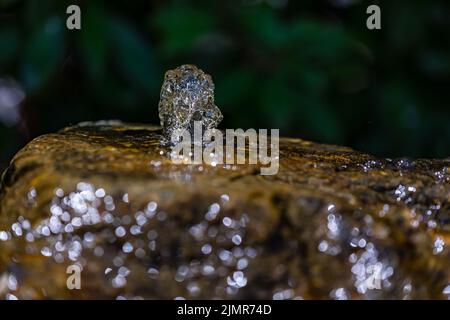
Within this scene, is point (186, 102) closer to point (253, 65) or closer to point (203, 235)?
point (203, 235)

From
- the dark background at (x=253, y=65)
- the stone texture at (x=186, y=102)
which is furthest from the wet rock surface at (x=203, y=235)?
the dark background at (x=253, y=65)

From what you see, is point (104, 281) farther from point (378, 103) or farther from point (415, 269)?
point (378, 103)

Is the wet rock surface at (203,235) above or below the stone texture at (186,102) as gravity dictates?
below

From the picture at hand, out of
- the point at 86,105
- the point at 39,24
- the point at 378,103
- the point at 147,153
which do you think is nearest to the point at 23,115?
the point at 86,105

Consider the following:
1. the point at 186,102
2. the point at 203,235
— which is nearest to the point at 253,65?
the point at 186,102

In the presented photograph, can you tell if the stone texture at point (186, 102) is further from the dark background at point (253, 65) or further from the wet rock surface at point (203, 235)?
the dark background at point (253, 65)

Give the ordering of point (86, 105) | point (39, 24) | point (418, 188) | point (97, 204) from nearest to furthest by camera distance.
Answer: point (97, 204)
point (418, 188)
point (39, 24)
point (86, 105)
